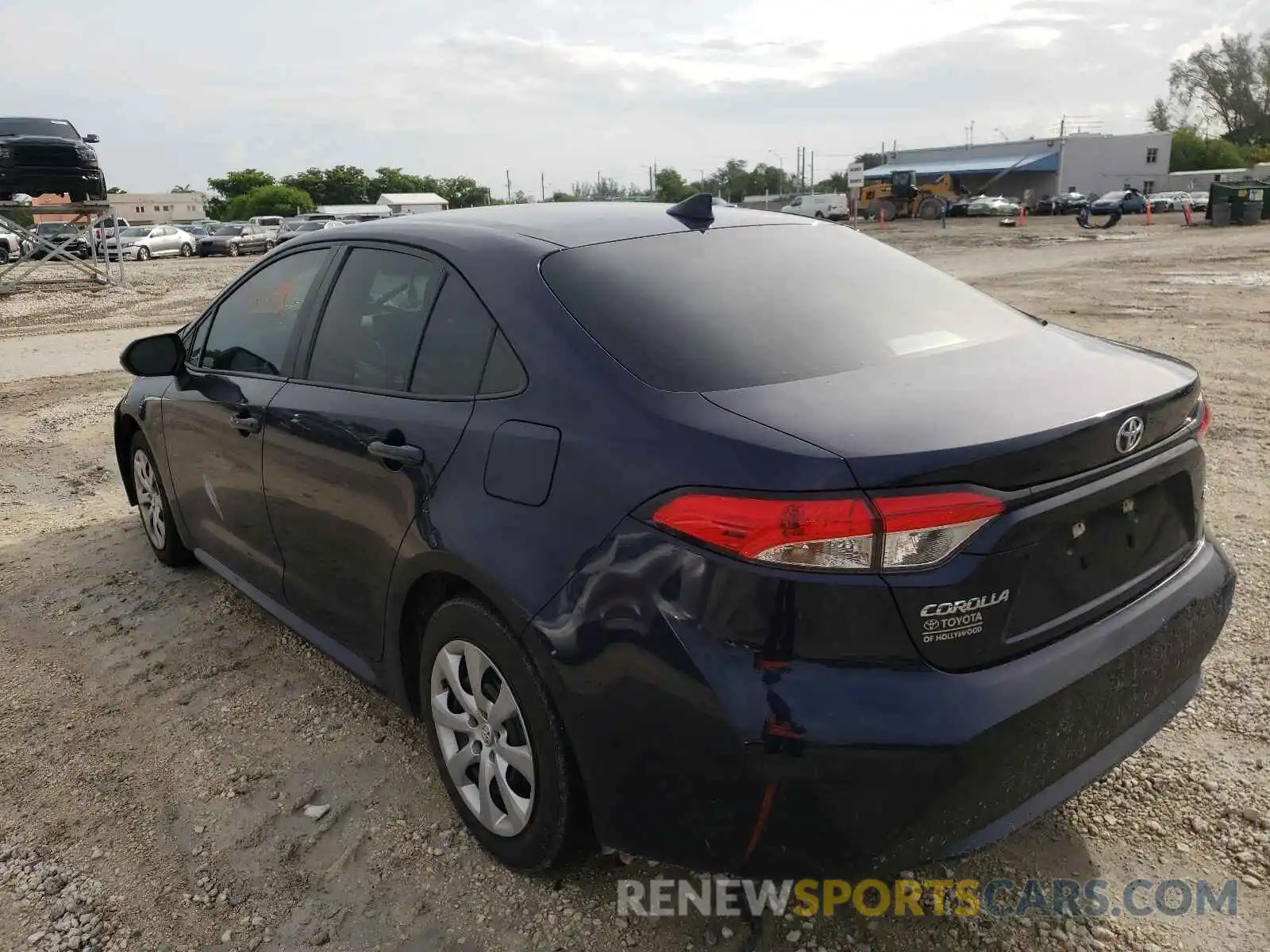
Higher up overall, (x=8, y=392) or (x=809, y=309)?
(x=809, y=309)

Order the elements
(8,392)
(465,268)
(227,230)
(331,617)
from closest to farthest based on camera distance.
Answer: (465,268) < (331,617) < (8,392) < (227,230)

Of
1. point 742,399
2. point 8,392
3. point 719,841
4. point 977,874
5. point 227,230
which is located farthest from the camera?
point 227,230

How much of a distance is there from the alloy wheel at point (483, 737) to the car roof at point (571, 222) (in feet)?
3.93

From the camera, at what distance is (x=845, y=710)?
5.99 ft

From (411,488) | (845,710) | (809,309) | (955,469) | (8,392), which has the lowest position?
(8,392)

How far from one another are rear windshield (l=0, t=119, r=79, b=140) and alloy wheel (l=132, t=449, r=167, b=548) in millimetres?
18600

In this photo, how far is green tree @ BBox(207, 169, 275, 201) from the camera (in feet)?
312

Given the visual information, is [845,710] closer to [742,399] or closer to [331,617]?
[742,399]

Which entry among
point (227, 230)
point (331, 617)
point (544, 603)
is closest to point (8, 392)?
point (331, 617)

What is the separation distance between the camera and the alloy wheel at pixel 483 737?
7.80 feet

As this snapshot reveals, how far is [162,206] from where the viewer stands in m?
111

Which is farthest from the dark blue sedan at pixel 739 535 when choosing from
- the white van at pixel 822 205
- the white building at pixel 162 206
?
the white building at pixel 162 206

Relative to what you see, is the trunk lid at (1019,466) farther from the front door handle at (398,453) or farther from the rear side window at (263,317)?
the rear side window at (263,317)

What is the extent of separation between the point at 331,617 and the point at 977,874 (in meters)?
2.07
